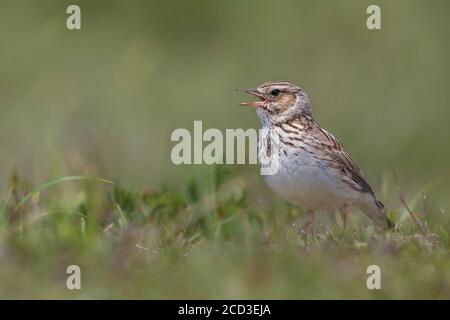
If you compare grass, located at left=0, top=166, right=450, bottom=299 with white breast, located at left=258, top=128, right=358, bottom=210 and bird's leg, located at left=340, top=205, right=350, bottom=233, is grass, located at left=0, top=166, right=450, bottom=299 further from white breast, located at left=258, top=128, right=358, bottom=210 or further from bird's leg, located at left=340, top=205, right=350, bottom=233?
white breast, located at left=258, top=128, right=358, bottom=210

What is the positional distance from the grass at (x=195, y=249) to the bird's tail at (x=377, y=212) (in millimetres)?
99

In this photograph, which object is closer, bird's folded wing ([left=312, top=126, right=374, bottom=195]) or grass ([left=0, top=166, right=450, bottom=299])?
grass ([left=0, top=166, right=450, bottom=299])

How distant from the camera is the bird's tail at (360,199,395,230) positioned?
7700 mm

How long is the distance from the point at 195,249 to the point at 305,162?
1509 mm

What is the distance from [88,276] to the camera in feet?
19.6

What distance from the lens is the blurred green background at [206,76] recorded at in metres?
11.6

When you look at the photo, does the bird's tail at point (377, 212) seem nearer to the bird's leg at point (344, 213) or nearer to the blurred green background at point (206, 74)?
the bird's leg at point (344, 213)

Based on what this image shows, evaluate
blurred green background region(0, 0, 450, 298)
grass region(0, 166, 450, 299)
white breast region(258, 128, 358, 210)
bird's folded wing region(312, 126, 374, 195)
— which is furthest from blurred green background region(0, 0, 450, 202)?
grass region(0, 166, 450, 299)

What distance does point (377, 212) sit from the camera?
818cm

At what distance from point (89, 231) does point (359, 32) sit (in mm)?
8543

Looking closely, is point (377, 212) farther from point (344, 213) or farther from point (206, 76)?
point (206, 76)

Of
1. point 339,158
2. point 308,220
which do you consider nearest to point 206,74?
point 339,158

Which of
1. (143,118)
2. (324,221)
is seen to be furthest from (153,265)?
(143,118)
